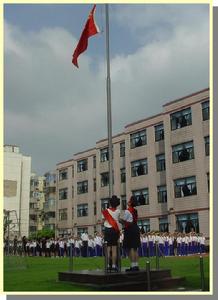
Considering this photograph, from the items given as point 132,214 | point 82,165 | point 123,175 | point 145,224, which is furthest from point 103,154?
point 132,214

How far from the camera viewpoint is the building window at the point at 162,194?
41094mm

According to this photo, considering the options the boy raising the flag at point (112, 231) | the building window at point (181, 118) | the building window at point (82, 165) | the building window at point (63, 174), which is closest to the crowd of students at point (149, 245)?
the building window at point (181, 118)

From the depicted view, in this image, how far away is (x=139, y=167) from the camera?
4466 centimetres

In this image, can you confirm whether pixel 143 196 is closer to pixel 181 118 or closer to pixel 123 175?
pixel 123 175

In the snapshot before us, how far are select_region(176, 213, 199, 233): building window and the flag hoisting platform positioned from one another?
26290mm

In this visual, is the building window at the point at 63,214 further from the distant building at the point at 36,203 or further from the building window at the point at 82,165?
the distant building at the point at 36,203

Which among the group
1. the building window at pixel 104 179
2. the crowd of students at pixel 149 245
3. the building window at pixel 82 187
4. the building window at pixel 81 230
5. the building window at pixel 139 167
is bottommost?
the building window at pixel 81 230

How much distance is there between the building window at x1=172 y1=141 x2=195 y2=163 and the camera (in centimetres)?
3781

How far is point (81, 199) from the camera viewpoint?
5656cm

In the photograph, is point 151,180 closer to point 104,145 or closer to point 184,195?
point 184,195

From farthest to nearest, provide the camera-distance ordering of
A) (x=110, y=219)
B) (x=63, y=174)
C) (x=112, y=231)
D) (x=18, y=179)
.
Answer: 1. (x=18, y=179)
2. (x=63, y=174)
3. (x=110, y=219)
4. (x=112, y=231)

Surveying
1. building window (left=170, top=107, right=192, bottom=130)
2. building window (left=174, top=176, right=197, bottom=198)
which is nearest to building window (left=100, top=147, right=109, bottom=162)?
building window (left=170, top=107, right=192, bottom=130)

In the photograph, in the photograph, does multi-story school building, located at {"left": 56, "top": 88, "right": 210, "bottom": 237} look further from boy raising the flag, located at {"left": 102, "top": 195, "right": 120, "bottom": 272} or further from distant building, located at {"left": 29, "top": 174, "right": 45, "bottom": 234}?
distant building, located at {"left": 29, "top": 174, "right": 45, "bottom": 234}

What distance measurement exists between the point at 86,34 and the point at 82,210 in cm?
4399
